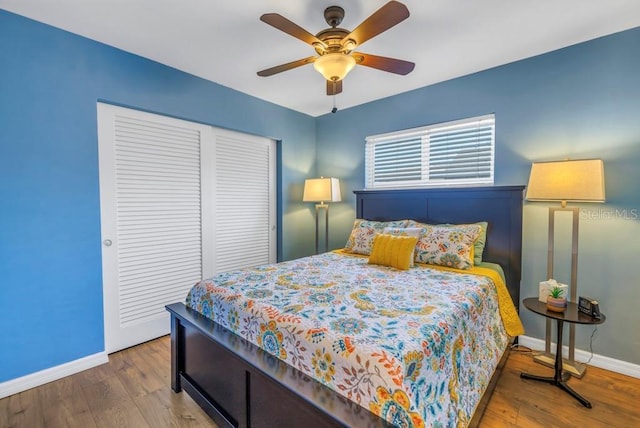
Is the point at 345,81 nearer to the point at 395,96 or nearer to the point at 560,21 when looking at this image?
the point at 395,96

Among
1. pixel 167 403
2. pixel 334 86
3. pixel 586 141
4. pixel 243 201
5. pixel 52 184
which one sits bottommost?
pixel 167 403

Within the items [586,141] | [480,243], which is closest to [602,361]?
[480,243]

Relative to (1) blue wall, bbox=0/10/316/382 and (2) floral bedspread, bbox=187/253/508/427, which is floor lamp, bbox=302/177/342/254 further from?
(1) blue wall, bbox=0/10/316/382

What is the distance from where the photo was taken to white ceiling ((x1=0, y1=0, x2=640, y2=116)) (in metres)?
1.92

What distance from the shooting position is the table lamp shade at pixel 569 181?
200cm

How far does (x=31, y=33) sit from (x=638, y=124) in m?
4.36

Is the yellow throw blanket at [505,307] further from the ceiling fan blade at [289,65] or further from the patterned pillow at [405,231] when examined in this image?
the ceiling fan blade at [289,65]

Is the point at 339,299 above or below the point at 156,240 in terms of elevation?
below

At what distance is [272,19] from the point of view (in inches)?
63.1

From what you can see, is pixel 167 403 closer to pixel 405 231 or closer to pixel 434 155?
pixel 405 231

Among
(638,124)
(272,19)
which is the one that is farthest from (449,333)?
(638,124)

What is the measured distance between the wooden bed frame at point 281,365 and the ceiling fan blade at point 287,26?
173 cm

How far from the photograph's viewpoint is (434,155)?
3.21 m

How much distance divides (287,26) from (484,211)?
A: 88.7 inches
